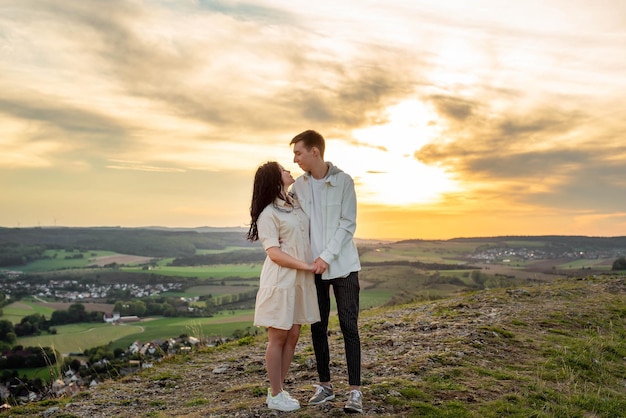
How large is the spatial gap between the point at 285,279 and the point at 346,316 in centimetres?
80

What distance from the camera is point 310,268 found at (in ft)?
17.5

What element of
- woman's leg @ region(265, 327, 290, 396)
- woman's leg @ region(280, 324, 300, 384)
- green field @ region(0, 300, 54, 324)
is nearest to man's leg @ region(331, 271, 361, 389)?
woman's leg @ region(280, 324, 300, 384)

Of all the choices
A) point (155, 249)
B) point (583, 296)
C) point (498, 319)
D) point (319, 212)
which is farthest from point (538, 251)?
point (155, 249)

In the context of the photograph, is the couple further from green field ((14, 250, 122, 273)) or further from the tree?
green field ((14, 250, 122, 273))

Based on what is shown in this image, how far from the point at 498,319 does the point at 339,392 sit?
6384mm

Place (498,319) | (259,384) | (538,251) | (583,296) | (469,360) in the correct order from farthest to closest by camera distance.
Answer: (538,251) → (583,296) → (498,319) → (469,360) → (259,384)

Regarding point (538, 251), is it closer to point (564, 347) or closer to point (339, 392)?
point (564, 347)

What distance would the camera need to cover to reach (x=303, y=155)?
18.0 feet

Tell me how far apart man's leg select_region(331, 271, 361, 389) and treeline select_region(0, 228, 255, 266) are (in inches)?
3275

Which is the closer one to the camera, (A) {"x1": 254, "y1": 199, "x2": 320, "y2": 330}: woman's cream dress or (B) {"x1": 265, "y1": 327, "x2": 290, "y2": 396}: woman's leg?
(A) {"x1": 254, "y1": 199, "x2": 320, "y2": 330}: woman's cream dress

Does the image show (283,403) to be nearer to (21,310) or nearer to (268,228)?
(268,228)


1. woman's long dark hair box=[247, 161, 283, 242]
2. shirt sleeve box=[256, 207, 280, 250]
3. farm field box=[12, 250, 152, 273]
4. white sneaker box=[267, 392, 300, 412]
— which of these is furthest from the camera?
farm field box=[12, 250, 152, 273]

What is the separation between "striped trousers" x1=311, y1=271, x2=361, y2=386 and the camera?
5555 millimetres

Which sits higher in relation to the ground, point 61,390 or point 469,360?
point 469,360
